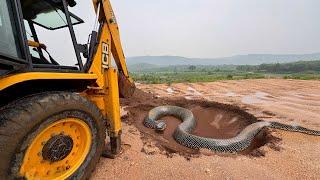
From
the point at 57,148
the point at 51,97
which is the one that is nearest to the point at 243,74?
the point at 57,148

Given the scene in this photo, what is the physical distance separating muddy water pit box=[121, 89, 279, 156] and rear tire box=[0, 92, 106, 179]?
6.45 ft

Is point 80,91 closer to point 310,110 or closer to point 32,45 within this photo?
point 32,45

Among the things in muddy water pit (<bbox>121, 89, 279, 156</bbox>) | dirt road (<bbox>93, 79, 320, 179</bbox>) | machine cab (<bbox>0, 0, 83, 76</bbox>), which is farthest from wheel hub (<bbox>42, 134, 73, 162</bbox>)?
muddy water pit (<bbox>121, 89, 279, 156</bbox>)

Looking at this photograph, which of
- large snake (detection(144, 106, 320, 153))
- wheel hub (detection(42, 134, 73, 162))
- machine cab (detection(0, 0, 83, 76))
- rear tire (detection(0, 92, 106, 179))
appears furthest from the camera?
large snake (detection(144, 106, 320, 153))

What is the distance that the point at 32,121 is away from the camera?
269 centimetres

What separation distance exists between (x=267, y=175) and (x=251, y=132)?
2159 millimetres

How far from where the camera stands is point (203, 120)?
25.3 feet

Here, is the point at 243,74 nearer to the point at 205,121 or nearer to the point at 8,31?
the point at 205,121

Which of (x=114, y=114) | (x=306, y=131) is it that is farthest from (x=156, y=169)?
(x=306, y=131)

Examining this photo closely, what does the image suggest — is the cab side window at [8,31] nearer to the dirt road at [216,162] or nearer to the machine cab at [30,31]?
the machine cab at [30,31]

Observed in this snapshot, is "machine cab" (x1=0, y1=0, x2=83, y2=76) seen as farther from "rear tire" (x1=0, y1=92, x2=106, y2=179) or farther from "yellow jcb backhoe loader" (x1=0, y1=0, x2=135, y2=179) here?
"rear tire" (x1=0, y1=92, x2=106, y2=179)

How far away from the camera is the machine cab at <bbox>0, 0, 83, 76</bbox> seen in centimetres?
271

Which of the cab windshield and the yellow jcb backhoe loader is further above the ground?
the cab windshield

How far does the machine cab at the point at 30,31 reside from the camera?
2.71 m
